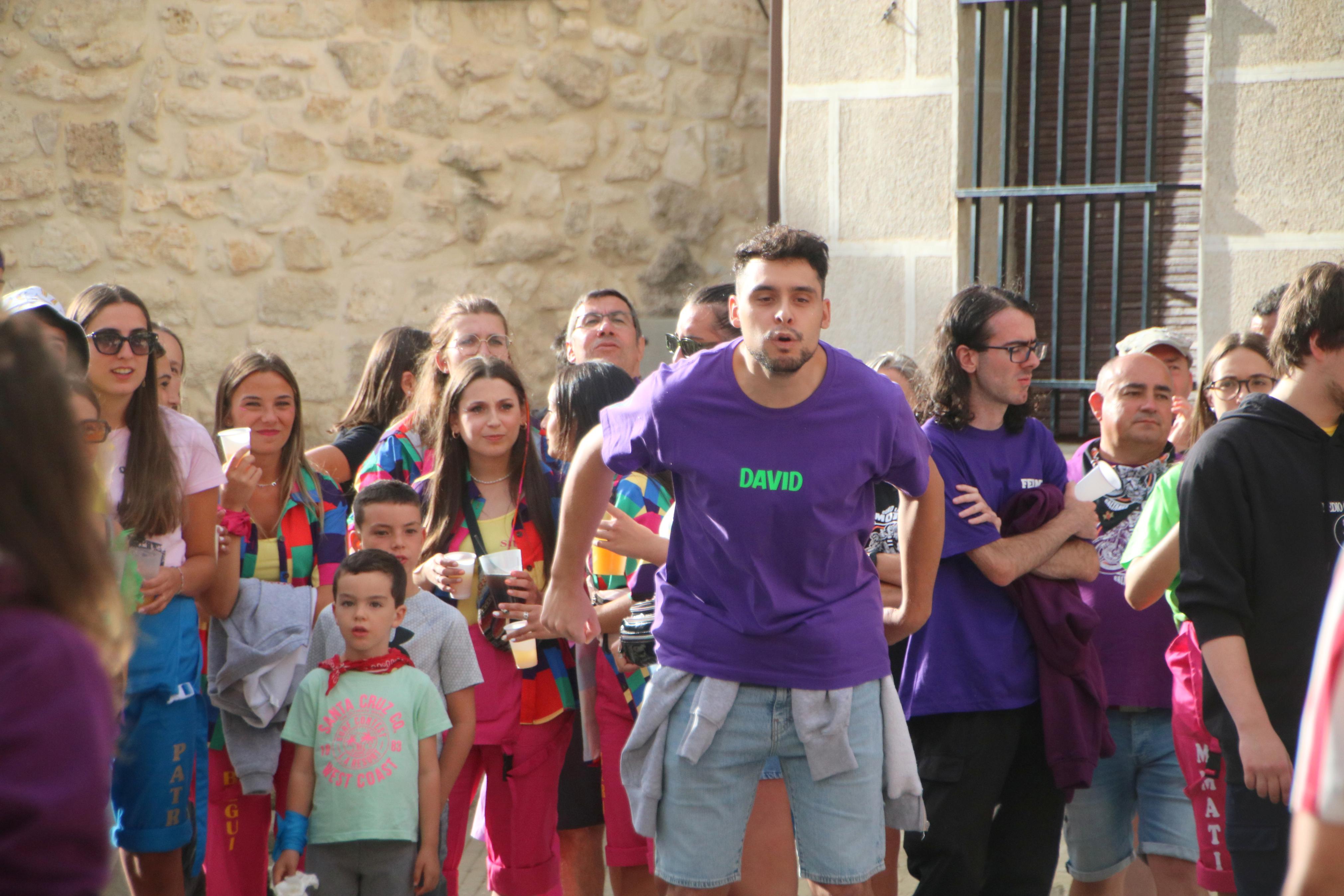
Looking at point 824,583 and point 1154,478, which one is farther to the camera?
point 1154,478

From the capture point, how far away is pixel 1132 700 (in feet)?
11.5

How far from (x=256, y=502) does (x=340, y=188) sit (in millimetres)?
2816

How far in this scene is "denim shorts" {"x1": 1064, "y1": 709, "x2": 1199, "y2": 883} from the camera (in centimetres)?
346

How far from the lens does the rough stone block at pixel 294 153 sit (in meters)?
6.32

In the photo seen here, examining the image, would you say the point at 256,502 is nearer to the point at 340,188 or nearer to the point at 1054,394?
the point at 340,188

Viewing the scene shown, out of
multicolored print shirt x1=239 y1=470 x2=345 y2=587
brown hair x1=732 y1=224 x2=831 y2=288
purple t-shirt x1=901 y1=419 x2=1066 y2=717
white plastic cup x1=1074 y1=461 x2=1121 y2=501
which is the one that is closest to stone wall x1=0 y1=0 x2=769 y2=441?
multicolored print shirt x1=239 y1=470 x2=345 y2=587

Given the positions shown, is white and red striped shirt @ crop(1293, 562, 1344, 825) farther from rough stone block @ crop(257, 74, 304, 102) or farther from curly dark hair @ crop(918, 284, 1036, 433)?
rough stone block @ crop(257, 74, 304, 102)

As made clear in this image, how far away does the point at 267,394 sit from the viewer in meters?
4.16

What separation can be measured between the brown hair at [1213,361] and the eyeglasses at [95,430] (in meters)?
3.11

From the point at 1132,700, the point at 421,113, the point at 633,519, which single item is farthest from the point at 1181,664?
the point at 421,113

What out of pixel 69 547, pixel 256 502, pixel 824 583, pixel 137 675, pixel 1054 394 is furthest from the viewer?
pixel 1054 394

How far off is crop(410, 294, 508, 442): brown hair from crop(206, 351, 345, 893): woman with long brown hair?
1.26ft

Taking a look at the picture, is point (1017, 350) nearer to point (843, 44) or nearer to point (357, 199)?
point (843, 44)

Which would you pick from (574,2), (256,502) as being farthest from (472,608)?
(574,2)
